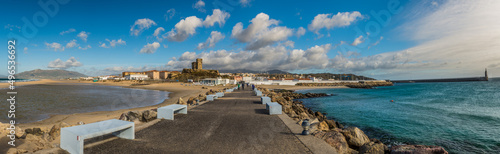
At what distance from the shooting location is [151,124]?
22.6 ft

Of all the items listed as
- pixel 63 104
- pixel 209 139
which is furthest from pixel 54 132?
pixel 63 104

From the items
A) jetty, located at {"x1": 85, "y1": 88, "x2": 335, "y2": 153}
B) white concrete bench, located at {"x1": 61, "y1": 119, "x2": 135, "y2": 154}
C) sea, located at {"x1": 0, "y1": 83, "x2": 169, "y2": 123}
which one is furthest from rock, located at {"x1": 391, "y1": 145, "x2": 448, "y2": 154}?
sea, located at {"x1": 0, "y1": 83, "x2": 169, "y2": 123}

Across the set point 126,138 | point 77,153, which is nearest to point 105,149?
point 77,153

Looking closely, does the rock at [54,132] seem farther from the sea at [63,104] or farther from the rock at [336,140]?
the rock at [336,140]

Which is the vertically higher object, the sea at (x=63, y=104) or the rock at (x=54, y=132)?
the rock at (x=54, y=132)

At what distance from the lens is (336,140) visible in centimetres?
509

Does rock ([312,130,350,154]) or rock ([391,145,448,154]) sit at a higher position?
rock ([312,130,350,154])

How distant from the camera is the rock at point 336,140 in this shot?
483 cm

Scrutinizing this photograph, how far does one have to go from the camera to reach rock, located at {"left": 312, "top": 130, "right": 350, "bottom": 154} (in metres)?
4.83

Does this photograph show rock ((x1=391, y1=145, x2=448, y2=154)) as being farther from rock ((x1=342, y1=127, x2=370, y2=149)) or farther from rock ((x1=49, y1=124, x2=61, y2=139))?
rock ((x1=49, y1=124, x2=61, y2=139))

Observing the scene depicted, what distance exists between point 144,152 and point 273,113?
5.93 meters

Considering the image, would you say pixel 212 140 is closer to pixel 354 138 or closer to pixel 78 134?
pixel 78 134

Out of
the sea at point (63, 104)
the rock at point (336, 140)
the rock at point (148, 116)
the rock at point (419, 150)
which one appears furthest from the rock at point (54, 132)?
the rock at point (419, 150)

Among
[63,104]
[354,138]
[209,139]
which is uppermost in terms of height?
[209,139]
